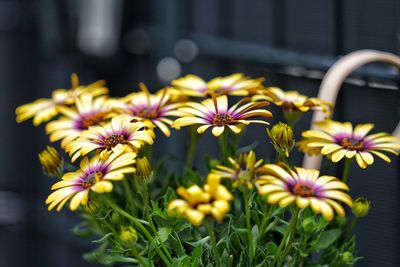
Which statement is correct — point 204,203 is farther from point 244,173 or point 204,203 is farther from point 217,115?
point 217,115

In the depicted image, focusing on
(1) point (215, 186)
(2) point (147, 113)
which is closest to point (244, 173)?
(1) point (215, 186)

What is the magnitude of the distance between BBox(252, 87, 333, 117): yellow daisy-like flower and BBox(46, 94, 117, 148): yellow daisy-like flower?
20 cm

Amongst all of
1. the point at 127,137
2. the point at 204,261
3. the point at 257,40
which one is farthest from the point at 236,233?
the point at 257,40

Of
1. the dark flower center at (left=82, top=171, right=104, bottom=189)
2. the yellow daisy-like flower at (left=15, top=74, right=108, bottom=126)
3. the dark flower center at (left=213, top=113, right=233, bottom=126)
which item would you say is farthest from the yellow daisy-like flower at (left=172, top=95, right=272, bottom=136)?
the yellow daisy-like flower at (left=15, top=74, right=108, bottom=126)

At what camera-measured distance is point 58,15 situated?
80.3 inches

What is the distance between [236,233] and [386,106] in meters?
0.36

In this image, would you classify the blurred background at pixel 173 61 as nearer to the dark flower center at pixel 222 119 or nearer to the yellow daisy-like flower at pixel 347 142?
the yellow daisy-like flower at pixel 347 142

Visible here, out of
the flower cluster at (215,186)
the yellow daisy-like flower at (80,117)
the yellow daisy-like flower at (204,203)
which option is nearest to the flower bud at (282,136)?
the flower cluster at (215,186)

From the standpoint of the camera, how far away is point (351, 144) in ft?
2.74

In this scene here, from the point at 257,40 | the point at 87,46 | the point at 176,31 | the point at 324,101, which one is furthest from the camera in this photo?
the point at 87,46

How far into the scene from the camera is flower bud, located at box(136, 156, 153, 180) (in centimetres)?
79

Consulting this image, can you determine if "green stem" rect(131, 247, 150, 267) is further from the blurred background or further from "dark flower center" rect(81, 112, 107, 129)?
the blurred background

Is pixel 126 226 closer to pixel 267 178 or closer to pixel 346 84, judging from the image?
pixel 267 178

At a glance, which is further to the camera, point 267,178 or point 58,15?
point 58,15
